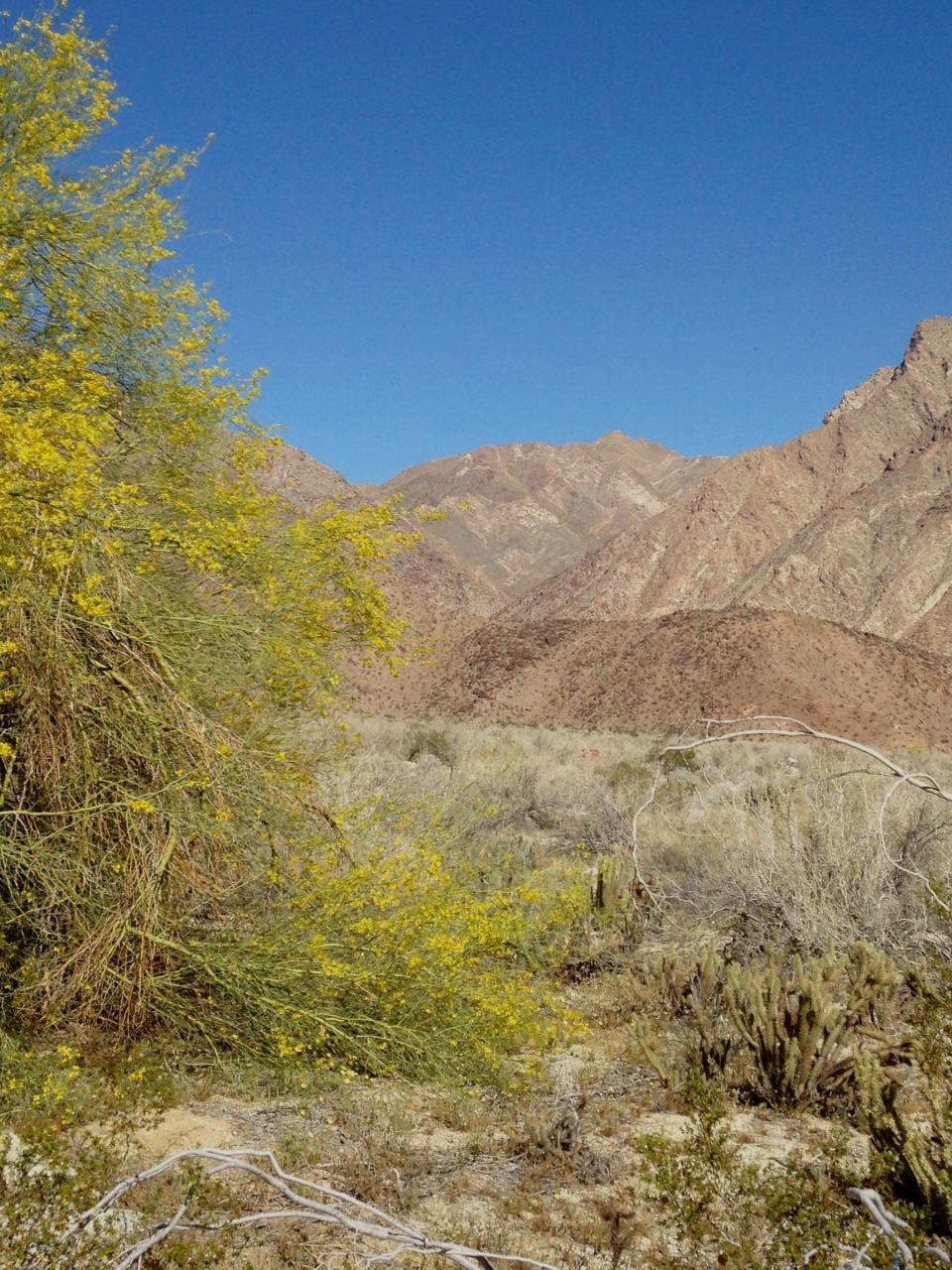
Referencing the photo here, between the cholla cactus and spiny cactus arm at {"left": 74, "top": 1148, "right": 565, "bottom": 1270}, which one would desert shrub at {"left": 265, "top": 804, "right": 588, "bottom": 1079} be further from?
spiny cactus arm at {"left": 74, "top": 1148, "right": 565, "bottom": 1270}

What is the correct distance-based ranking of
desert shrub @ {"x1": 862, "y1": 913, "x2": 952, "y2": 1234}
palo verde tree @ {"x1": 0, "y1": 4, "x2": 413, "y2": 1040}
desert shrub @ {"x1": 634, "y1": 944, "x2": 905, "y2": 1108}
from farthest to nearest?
desert shrub @ {"x1": 634, "y1": 944, "x2": 905, "y2": 1108}, palo verde tree @ {"x1": 0, "y1": 4, "x2": 413, "y2": 1040}, desert shrub @ {"x1": 862, "y1": 913, "x2": 952, "y2": 1234}

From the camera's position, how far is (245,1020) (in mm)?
4812

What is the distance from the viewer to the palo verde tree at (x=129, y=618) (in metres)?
4.39

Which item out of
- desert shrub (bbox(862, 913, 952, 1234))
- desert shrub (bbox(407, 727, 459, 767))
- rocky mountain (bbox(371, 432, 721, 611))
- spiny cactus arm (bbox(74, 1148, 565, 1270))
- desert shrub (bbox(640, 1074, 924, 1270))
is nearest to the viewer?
spiny cactus arm (bbox(74, 1148, 565, 1270))

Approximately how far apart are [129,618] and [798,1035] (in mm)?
4419

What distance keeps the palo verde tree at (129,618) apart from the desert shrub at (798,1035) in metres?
2.85

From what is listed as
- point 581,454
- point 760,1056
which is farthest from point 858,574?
point 581,454

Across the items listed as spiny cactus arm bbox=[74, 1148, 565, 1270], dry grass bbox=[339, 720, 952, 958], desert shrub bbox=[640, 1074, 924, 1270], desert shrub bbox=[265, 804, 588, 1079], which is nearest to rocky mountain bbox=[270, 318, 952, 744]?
desert shrub bbox=[265, 804, 588, 1079]

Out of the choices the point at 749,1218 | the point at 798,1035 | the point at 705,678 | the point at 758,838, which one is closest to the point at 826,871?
the point at 758,838

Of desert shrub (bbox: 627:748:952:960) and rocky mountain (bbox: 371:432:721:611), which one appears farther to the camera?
rocky mountain (bbox: 371:432:721:611)

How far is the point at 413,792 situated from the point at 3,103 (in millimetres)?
7523

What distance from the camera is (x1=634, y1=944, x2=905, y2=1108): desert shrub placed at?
5.21m

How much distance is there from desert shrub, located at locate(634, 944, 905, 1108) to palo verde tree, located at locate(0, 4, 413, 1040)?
2.85 m

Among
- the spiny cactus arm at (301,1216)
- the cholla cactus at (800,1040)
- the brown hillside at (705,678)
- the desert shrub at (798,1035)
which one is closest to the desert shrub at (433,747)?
the desert shrub at (798,1035)
